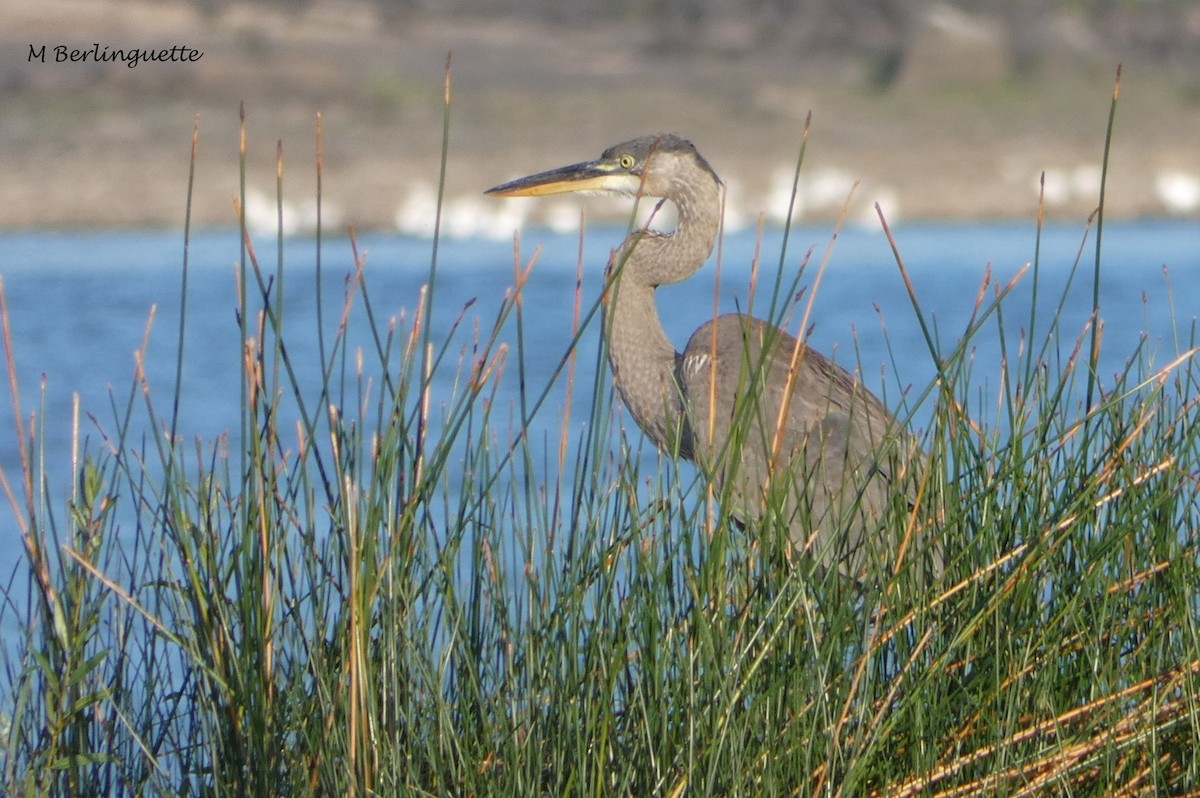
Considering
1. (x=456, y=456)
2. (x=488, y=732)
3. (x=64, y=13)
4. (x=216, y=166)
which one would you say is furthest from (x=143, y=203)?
(x=488, y=732)

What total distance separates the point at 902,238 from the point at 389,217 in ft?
16.4

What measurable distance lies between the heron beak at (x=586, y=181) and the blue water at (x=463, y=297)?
3648mm

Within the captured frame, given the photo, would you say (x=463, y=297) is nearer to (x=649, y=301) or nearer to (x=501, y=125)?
(x=501, y=125)

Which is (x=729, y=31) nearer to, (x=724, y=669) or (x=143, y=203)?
(x=143, y=203)

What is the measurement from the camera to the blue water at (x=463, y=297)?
9.59 meters

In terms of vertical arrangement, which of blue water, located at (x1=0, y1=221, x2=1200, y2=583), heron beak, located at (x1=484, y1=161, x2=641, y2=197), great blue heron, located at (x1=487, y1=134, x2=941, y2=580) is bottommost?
blue water, located at (x1=0, y1=221, x2=1200, y2=583)

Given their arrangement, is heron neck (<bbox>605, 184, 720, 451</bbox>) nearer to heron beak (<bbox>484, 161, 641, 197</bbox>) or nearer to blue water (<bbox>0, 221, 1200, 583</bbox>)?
heron beak (<bbox>484, 161, 641, 197</bbox>)

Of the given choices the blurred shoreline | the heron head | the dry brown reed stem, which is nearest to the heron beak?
the heron head

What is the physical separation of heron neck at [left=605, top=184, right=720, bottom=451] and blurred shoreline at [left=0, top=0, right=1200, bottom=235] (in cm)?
1063

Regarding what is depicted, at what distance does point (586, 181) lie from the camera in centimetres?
375

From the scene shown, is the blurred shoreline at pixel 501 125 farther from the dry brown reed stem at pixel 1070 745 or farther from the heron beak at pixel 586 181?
the dry brown reed stem at pixel 1070 745

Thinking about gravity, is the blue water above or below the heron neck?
below

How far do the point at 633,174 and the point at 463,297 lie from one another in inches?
379

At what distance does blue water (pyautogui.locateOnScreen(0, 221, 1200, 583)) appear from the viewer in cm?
959
